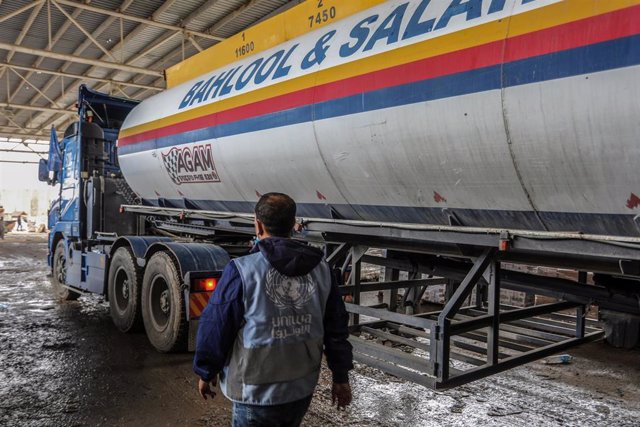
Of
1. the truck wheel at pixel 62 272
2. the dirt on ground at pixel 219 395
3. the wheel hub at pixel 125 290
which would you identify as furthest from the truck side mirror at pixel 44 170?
the dirt on ground at pixel 219 395

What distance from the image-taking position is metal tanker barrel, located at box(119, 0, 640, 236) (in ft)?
8.04

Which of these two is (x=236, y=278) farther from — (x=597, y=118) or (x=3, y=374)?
(x=3, y=374)

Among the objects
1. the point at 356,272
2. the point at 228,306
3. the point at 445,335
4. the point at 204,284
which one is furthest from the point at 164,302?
the point at 228,306

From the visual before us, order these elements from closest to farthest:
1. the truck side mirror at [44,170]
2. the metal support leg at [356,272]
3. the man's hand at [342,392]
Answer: the man's hand at [342,392], the metal support leg at [356,272], the truck side mirror at [44,170]

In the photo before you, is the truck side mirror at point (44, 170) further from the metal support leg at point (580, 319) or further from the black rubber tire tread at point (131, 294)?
the metal support leg at point (580, 319)

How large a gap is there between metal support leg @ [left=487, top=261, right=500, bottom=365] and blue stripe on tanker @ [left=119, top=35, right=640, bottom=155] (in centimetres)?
119

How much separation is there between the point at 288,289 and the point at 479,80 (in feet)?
5.30

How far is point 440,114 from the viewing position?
119 inches

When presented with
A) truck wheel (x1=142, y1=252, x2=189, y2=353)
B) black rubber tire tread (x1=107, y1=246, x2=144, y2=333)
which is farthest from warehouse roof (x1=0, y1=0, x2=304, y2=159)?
truck wheel (x1=142, y1=252, x2=189, y2=353)

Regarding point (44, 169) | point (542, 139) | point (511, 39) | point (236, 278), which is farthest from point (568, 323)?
point (44, 169)

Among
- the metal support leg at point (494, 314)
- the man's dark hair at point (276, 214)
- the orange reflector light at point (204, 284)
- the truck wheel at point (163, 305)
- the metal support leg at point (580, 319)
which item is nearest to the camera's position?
the man's dark hair at point (276, 214)

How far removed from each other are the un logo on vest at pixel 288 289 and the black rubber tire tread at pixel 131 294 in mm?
4871

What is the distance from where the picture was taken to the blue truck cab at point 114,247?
569 cm

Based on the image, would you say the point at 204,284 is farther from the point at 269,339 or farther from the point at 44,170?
the point at 44,170
